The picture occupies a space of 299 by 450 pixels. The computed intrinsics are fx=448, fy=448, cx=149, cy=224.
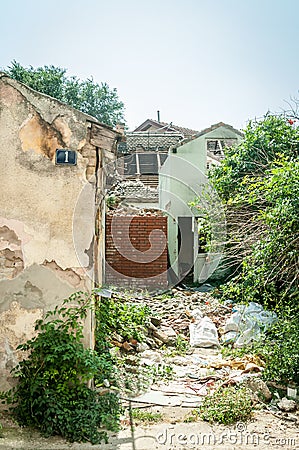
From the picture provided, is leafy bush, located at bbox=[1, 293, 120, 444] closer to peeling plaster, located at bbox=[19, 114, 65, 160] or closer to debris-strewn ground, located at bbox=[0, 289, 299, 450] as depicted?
debris-strewn ground, located at bbox=[0, 289, 299, 450]

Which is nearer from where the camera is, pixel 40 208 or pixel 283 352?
pixel 40 208

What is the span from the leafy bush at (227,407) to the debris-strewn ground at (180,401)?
10 cm

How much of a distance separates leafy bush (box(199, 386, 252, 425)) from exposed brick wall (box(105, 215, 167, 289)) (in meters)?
7.87

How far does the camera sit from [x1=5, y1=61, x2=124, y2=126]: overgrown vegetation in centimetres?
2534

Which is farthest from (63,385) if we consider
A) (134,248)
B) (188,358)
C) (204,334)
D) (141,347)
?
→ (134,248)

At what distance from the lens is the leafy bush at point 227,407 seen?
504cm

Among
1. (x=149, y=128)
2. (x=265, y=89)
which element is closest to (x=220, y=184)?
(x=265, y=89)

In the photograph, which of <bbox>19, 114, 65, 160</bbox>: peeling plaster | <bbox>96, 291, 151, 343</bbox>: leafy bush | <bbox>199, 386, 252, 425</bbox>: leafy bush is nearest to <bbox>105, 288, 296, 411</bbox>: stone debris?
<bbox>96, 291, 151, 343</bbox>: leafy bush

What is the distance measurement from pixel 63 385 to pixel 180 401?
1.69 metres

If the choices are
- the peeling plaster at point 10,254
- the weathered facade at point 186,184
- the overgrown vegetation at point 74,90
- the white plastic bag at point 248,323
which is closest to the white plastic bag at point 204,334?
the white plastic bag at point 248,323

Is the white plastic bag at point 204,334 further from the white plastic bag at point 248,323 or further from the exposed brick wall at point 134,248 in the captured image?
the exposed brick wall at point 134,248

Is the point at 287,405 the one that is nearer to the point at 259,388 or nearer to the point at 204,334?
the point at 259,388

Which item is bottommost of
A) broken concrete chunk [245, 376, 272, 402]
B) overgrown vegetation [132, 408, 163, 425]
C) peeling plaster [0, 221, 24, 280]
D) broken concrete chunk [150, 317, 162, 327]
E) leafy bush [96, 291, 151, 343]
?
overgrown vegetation [132, 408, 163, 425]

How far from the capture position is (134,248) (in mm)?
13547
